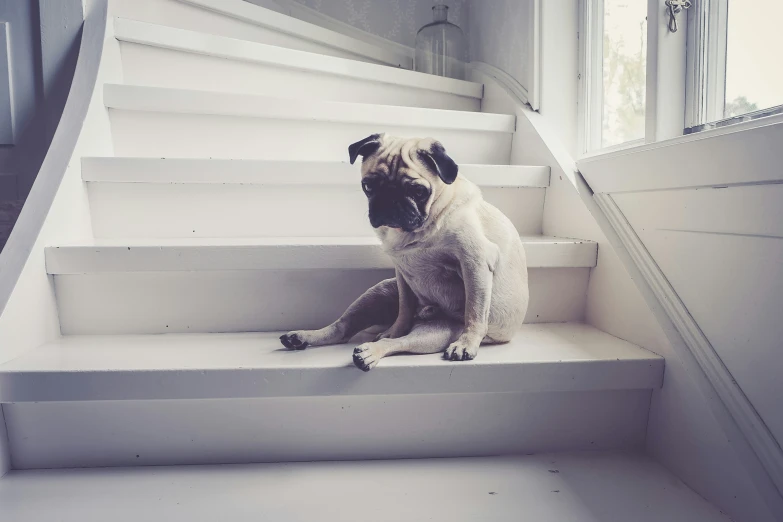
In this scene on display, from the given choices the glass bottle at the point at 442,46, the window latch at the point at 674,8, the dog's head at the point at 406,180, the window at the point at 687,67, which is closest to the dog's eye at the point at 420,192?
the dog's head at the point at 406,180

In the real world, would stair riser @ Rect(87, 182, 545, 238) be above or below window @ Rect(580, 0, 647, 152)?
below

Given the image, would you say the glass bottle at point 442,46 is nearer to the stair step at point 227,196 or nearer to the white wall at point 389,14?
the white wall at point 389,14

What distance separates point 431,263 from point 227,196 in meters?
0.71

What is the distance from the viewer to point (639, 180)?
1.16m

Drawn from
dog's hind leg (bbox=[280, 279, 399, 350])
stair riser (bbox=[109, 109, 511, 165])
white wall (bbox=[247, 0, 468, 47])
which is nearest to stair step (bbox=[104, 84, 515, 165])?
stair riser (bbox=[109, 109, 511, 165])

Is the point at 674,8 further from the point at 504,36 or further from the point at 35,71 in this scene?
the point at 35,71

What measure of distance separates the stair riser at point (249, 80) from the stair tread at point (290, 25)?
36 cm

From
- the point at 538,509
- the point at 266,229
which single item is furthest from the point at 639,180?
the point at 266,229

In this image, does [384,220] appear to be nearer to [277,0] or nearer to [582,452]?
[582,452]

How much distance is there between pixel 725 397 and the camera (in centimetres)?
88

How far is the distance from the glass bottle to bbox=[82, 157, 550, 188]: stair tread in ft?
4.35

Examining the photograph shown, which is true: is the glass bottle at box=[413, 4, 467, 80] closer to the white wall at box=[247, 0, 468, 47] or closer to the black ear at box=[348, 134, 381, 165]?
the white wall at box=[247, 0, 468, 47]

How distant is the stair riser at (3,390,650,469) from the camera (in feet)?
3.15

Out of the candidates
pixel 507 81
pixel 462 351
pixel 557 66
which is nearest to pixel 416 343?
pixel 462 351
